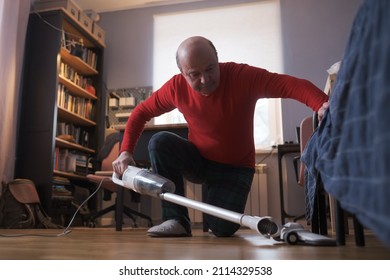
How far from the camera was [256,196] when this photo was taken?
3.45 m

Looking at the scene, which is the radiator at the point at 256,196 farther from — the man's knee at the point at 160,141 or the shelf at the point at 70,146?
the man's knee at the point at 160,141

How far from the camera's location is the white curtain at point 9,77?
9.86 ft

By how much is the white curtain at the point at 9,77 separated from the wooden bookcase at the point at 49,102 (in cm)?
16

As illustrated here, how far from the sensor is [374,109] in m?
0.46

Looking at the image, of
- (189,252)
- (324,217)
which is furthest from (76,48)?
(189,252)

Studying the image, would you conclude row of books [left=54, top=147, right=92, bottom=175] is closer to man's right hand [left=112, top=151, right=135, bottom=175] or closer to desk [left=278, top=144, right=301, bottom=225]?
desk [left=278, top=144, right=301, bottom=225]

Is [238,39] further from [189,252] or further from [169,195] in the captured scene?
[189,252]

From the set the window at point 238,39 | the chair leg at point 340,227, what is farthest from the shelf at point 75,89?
the chair leg at point 340,227

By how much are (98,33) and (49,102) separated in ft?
3.86

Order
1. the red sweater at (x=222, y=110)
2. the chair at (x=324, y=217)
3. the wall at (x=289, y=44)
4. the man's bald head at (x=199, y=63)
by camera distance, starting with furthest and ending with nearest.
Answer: the wall at (x=289, y=44) < the red sweater at (x=222, y=110) < the man's bald head at (x=199, y=63) < the chair at (x=324, y=217)

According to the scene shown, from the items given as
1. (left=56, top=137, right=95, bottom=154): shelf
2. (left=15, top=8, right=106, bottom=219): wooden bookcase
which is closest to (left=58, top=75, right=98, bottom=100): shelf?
(left=15, top=8, right=106, bottom=219): wooden bookcase
